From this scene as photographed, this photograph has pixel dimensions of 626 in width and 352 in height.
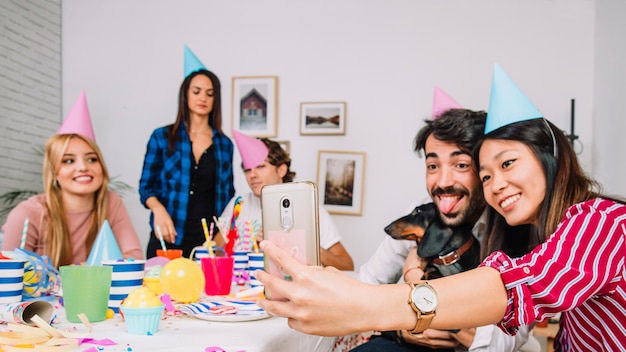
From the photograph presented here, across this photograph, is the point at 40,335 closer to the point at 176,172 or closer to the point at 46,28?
the point at 176,172

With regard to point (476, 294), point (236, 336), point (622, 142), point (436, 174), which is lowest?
point (236, 336)

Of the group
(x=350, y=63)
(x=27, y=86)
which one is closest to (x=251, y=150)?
(x=350, y=63)

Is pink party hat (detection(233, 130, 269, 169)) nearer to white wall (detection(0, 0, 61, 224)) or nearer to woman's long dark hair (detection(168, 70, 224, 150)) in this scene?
woman's long dark hair (detection(168, 70, 224, 150))

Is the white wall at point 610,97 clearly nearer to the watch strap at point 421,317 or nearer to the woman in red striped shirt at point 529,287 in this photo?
the woman in red striped shirt at point 529,287

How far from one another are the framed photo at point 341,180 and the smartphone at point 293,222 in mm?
2708

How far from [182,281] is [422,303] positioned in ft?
2.24

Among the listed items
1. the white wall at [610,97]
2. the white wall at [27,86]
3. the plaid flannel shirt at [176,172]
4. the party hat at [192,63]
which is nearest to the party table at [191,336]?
the plaid flannel shirt at [176,172]

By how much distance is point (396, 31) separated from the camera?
357 centimetres

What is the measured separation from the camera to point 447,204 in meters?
1.48

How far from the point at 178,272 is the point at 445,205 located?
28.5 inches

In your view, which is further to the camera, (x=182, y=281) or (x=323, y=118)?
(x=323, y=118)

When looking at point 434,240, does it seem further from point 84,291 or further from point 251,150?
point 251,150

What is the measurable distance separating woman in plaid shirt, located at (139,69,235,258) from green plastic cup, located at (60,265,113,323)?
177 cm

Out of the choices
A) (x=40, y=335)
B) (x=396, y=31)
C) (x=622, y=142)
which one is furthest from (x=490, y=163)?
(x=396, y=31)
